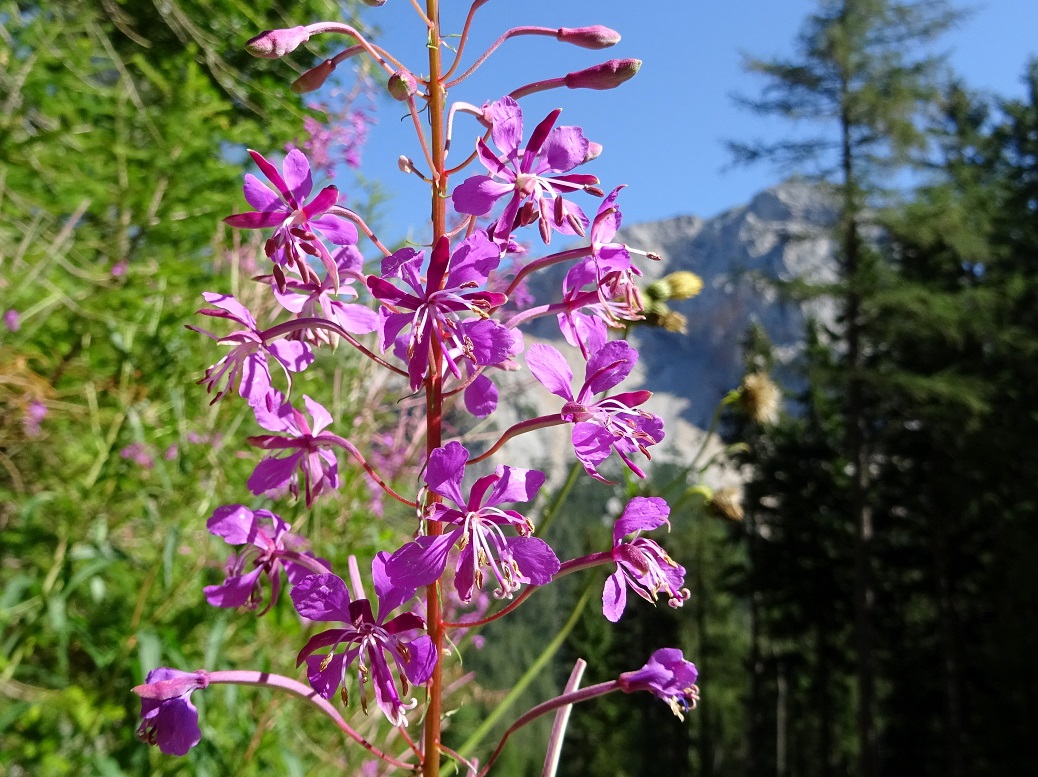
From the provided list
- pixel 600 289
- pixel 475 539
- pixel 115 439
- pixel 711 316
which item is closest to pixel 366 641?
pixel 475 539

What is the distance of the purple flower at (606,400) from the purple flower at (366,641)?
306 millimetres

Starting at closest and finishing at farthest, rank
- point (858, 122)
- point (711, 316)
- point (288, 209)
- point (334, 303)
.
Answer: point (288, 209), point (334, 303), point (858, 122), point (711, 316)

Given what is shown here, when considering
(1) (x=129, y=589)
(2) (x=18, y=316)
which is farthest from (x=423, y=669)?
(2) (x=18, y=316)

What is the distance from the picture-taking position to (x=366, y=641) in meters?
1.03

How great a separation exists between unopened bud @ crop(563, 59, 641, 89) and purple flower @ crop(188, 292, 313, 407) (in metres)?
0.58

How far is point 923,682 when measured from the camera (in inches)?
901

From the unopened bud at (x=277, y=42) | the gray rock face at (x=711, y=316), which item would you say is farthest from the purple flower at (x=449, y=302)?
the gray rock face at (x=711, y=316)

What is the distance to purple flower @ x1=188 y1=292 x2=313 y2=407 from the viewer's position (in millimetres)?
1133

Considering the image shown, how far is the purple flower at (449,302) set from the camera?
104 cm

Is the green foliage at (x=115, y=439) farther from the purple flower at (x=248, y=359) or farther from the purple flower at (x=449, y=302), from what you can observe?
the purple flower at (x=449, y=302)

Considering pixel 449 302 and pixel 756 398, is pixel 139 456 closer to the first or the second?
pixel 449 302

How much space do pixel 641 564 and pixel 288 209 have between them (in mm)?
695

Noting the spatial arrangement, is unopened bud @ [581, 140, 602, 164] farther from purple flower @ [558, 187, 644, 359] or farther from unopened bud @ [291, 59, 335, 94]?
unopened bud @ [291, 59, 335, 94]

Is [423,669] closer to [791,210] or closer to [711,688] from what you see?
[711,688]
